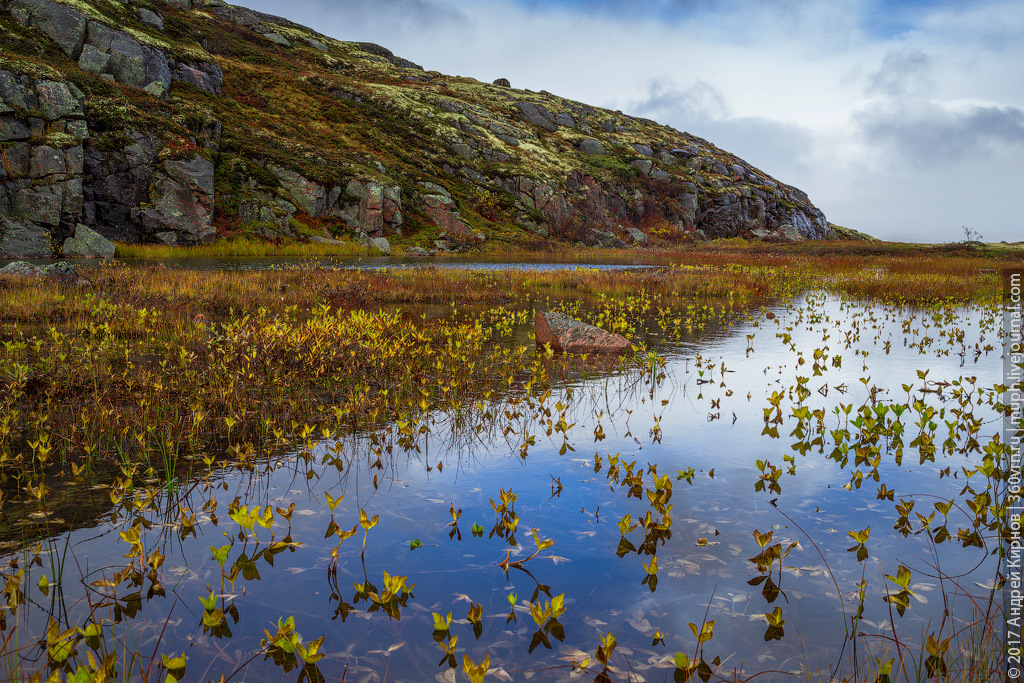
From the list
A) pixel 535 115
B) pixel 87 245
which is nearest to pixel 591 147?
pixel 535 115

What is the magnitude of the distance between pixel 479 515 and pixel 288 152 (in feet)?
195

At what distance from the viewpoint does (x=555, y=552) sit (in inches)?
160

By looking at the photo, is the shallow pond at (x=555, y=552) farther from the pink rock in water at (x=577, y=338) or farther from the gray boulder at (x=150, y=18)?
the gray boulder at (x=150, y=18)

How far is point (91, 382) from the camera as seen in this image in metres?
7.60

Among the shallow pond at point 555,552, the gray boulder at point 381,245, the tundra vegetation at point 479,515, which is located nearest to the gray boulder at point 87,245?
the gray boulder at point 381,245

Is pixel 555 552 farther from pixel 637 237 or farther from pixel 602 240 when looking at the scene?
pixel 637 237

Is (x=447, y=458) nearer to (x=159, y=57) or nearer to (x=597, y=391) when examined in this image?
(x=597, y=391)

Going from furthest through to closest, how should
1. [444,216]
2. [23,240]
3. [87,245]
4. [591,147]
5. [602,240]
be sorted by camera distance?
[591,147] → [602,240] → [444,216] → [87,245] → [23,240]

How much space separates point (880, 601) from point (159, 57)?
70.5 m

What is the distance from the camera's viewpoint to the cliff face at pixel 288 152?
39312 mm

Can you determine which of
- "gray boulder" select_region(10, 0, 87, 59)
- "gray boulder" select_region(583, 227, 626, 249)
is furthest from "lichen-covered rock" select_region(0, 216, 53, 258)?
"gray boulder" select_region(583, 227, 626, 249)

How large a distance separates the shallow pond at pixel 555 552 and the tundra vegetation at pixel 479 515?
2cm

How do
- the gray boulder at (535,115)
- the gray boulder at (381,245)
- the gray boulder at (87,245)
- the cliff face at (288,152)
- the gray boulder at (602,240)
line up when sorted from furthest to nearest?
the gray boulder at (535,115)
the gray boulder at (602,240)
the gray boulder at (381,245)
the cliff face at (288,152)
the gray boulder at (87,245)

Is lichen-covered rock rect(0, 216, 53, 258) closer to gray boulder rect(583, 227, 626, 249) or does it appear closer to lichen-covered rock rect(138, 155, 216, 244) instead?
lichen-covered rock rect(138, 155, 216, 244)
